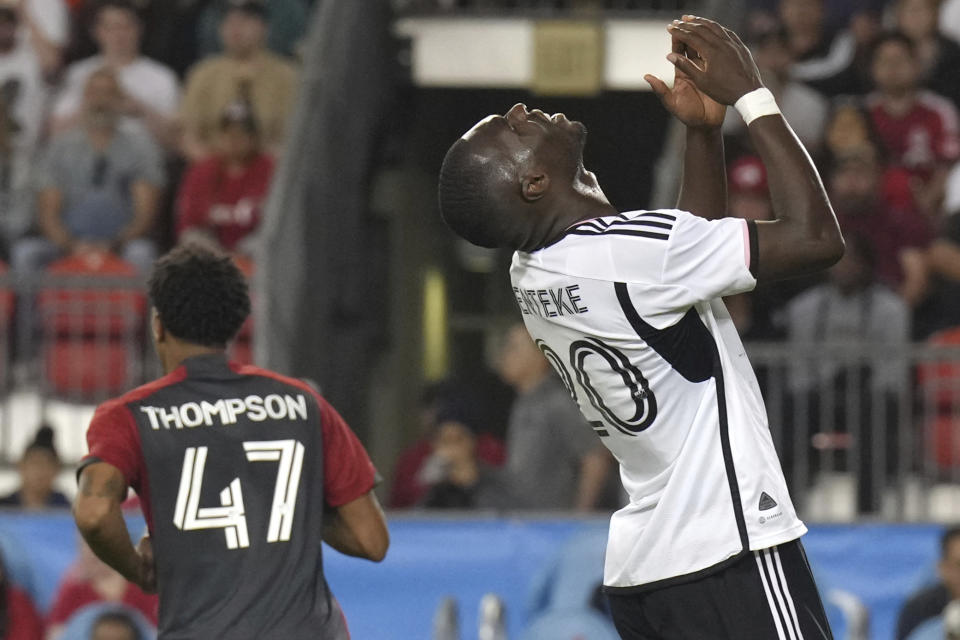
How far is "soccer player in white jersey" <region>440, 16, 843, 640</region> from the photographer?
367 centimetres

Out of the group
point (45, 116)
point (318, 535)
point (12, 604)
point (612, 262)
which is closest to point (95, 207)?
point (45, 116)

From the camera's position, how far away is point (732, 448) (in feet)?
12.4

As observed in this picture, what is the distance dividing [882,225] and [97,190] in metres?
4.83

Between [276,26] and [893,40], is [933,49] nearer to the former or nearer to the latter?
[893,40]

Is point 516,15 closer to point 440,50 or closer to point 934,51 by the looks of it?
point 440,50

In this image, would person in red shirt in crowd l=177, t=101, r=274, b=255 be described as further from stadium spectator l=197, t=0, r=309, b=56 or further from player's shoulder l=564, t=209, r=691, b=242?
player's shoulder l=564, t=209, r=691, b=242

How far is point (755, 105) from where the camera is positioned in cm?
369

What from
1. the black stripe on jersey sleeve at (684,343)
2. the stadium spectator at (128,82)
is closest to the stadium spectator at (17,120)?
the stadium spectator at (128,82)

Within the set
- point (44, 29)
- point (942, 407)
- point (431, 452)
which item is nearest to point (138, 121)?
point (44, 29)

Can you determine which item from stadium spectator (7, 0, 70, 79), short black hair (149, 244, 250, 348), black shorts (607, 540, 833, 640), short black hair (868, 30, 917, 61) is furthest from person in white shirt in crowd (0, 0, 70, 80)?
black shorts (607, 540, 833, 640)

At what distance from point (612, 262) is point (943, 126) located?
7.38 metres

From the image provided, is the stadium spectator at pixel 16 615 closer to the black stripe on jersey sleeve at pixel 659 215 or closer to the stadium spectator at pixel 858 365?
the stadium spectator at pixel 858 365

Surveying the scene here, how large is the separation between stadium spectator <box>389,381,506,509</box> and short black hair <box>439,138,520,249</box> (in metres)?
5.26

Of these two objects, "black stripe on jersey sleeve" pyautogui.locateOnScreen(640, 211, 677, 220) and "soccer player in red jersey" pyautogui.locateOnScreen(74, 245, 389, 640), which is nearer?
"black stripe on jersey sleeve" pyautogui.locateOnScreen(640, 211, 677, 220)
